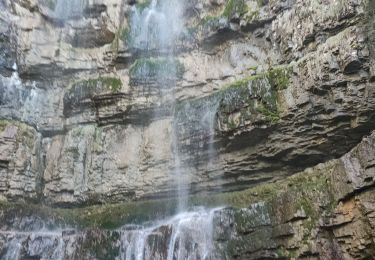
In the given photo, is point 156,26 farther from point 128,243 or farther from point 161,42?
point 128,243

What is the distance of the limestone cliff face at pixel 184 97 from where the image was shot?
9.33m

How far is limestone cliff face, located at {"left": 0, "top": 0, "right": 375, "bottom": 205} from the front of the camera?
9.33 m

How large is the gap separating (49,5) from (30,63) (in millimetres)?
2526

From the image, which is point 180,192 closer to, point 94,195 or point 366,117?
point 94,195

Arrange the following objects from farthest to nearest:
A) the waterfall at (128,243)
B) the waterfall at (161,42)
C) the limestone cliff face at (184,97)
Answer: the waterfall at (161,42) < the limestone cliff face at (184,97) < the waterfall at (128,243)

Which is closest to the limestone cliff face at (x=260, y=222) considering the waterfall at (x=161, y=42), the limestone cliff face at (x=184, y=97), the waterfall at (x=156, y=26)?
the limestone cliff face at (x=184, y=97)

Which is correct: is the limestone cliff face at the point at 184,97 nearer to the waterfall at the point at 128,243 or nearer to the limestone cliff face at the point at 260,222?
the limestone cliff face at the point at 260,222

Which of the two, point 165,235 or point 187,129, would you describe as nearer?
point 165,235

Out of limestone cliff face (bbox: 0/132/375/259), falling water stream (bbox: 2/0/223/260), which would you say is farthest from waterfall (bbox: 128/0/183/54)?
limestone cliff face (bbox: 0/132/375/259)

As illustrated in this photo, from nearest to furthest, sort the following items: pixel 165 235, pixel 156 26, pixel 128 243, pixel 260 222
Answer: pixel 260 222, pixel 165 235, pixel 128 243, pixel 156 26

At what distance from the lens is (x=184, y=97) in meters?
12.2

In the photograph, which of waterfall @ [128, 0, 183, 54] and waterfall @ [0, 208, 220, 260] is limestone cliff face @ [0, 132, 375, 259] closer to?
waterfall @ [0, 208, 220, 260]

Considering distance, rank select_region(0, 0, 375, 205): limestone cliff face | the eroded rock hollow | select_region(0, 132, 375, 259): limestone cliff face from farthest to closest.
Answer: select_region(0, 0, 375, 205): limestone cliff face < the eroded rock hollow < select_region(0, 132, 375, 259): limestone cliff face

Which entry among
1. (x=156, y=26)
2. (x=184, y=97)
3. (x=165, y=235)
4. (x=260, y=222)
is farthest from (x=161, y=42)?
(x=260, y=222)
